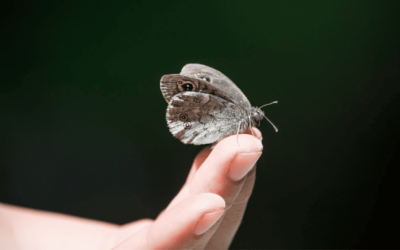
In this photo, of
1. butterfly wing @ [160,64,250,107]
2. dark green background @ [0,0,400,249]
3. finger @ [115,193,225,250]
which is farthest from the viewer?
dark green background @ [0,0,400,249]

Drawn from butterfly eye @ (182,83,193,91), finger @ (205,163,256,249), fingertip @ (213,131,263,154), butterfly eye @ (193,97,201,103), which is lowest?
finger @ (205,163,256,249)

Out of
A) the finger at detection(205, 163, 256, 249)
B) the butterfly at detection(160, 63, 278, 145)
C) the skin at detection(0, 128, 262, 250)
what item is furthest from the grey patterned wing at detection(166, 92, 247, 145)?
the finger at detection(205, 163, 256, 249)

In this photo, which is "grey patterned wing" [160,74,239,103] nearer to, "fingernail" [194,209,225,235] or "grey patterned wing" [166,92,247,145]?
"grey patterned wing" [166,92,247,145]

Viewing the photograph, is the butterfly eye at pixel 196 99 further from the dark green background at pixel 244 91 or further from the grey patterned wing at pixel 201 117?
the dark green background at pixel 244 91

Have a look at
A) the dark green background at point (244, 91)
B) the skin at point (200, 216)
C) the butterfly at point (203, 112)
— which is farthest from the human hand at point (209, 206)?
the dark green background at point (244, 91)

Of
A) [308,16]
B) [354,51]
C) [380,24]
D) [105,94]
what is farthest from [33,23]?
[380,24]

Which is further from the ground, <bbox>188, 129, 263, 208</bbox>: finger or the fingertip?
the fingertip

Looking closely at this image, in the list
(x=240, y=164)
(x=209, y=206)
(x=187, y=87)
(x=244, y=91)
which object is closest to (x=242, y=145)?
(x=240, y=164)
